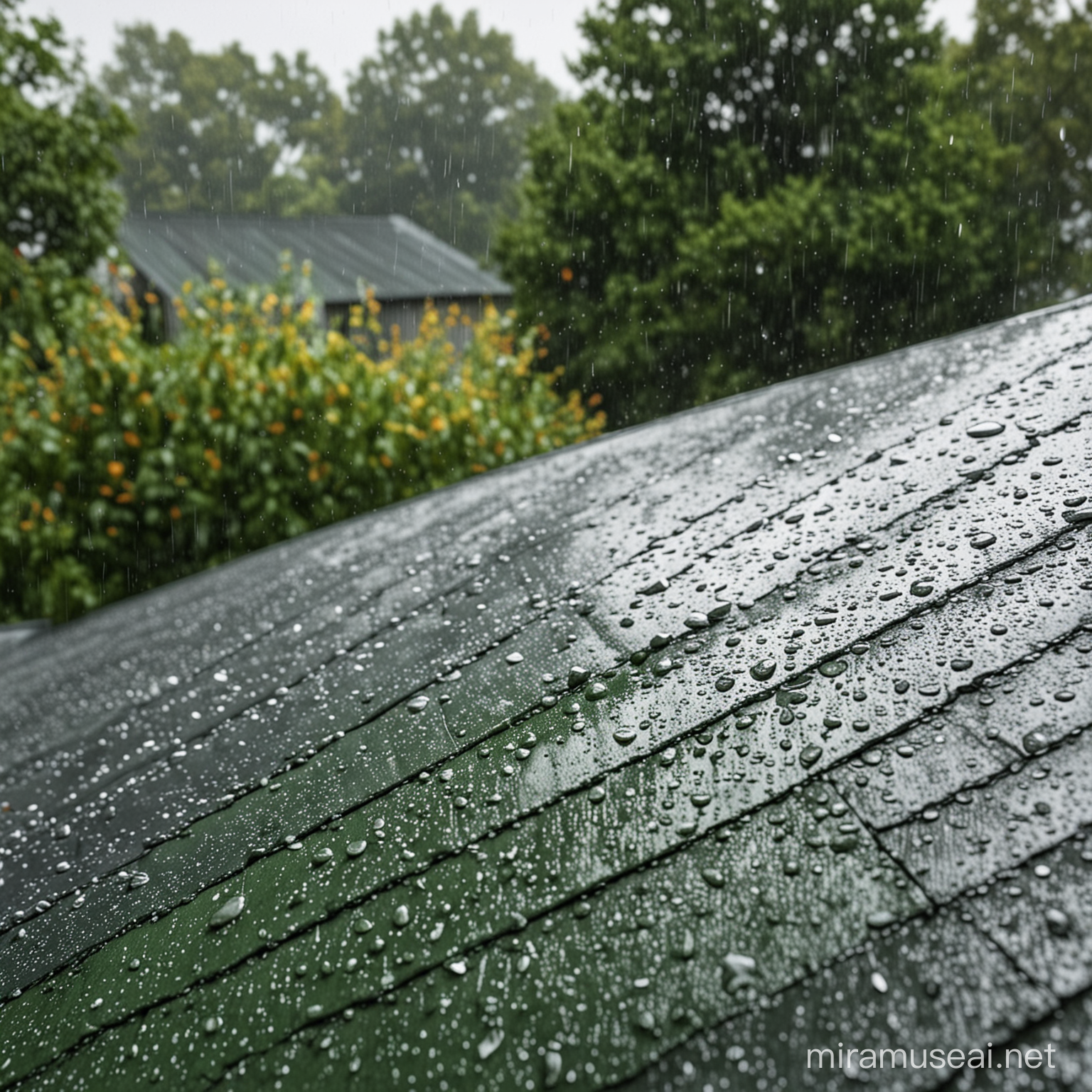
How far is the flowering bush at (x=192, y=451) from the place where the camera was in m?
5.38

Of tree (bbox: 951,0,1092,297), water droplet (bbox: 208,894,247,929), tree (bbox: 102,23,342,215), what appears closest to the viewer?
water droplet (bbox: 208,894,247,929)

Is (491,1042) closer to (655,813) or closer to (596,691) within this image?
(655,813)

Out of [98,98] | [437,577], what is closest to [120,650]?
[437,577]

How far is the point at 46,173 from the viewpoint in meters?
12.9

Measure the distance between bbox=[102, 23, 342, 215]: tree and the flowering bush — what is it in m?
32.7

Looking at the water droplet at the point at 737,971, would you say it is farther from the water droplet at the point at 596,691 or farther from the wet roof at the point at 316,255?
the wet roof at the point at 316,255

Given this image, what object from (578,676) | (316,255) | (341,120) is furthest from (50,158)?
(341,120)

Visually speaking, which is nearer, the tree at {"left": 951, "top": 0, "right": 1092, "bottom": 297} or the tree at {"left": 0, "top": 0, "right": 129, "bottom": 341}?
the tree at {"left": 0, "top": 0, "right": 129, "bottom": 341}

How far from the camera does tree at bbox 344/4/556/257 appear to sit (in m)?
36.2

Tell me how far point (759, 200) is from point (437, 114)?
101 ft

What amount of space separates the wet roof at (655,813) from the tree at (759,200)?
32.7ft

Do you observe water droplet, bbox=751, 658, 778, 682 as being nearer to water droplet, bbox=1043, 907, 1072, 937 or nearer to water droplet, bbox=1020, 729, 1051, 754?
water droplet, bbox=1020, 729, 1051, 754

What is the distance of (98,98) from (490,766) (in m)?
16.3

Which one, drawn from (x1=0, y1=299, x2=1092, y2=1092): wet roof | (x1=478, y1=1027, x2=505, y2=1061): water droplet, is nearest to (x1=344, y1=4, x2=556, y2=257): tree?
(x1=0, y1=299, x2=1092, y2=1092): wet roof
